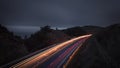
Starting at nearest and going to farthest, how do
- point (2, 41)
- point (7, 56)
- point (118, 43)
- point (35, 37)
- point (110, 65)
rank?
point (110, 65) → point (118, 43) → point (7, 56) → point (2, 41) → point (35, 37)

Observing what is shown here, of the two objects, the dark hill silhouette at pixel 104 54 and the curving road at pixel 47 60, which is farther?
the curving road at pixel 47 60

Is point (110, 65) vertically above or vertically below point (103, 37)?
below

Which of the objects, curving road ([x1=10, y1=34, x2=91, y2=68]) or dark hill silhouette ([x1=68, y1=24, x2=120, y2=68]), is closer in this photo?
dark hill silhouette ([x1=68, y1=24, x2=120, y2=68])

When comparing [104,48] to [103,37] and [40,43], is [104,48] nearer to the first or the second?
[103,37]

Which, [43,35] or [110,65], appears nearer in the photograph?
[110,65]

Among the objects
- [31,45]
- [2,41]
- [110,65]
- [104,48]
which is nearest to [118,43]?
[104,48]

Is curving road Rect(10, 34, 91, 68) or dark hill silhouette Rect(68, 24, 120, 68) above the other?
dark hill silhouette Rect(68, 24, 120, 68)

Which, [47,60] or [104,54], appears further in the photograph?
[47,60]

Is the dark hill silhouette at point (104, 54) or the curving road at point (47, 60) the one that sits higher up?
the dark hill silhouette at point (104, 54)

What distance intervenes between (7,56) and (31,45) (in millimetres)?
22918

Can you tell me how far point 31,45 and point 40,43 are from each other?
10.9ft

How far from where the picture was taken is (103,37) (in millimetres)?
29984

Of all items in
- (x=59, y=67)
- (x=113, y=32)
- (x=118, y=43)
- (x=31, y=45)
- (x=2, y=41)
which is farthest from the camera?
(x=31, y=45)

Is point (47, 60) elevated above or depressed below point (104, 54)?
below
